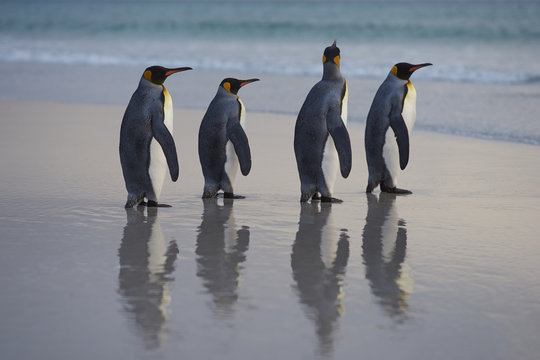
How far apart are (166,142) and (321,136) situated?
3.10ft

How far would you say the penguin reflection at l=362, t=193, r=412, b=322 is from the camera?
10.0 feet

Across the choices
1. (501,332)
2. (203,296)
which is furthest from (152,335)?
(501,332)

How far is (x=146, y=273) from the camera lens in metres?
3.37

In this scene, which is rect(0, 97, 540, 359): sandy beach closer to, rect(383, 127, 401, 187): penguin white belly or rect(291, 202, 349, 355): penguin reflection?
rect(291, 202, 349, 355): penguin reflection

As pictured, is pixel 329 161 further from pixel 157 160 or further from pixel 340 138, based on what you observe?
pixel 157 160

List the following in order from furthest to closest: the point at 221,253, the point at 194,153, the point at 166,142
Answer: the point at 194,153
the point at 166,142
the point at 221,253

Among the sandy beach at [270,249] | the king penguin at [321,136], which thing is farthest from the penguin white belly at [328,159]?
the sandy beach at [270,249]

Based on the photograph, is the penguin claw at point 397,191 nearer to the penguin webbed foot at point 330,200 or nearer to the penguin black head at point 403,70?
the penguin webbed foot at point 330,200

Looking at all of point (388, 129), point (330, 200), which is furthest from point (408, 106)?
point (330, 200)

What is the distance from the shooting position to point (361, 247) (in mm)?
3887

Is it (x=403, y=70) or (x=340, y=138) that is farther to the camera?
(x=403, y=70)

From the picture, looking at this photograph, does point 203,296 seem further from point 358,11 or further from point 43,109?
point 358,11

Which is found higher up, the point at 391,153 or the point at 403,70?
the point at 403,70

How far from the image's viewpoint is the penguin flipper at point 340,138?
15.8ft
